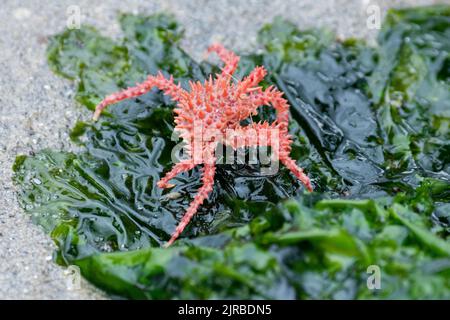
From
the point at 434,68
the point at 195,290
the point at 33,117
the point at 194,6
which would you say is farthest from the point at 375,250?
the point at 194,6

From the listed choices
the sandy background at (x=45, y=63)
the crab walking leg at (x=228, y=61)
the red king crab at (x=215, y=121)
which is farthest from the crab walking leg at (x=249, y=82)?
the sandy background at (x=45, y=63)

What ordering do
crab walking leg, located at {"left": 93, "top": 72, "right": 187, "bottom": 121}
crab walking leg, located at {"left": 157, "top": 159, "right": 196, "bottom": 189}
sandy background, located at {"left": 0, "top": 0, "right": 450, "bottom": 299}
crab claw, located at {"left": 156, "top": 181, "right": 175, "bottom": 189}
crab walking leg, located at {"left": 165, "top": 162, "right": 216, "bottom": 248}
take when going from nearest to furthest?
1. sandy background, located at {"left": 0, "top": 0, "right": 450, "bottom": 299}
2. crab walking leg, located at {"left": 165, "top": 162, "right": 216, "bottom": 248}
3. crab walking leg, located at {"left": 157, "top": 159, "right": 196, "bottom": 189}
4. crab claw, located at {"left": 156, "top": 181, "right": 175, "bottom": 189}
5. crab walking leg, located at {"left": 93, "top": 72, "right": 187, "bottom": 121}

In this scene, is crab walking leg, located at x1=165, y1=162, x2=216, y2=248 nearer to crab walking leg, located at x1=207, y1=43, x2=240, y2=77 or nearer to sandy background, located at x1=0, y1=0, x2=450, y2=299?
sandy background, located at x1=0, y1=0, x2=450, y2=299

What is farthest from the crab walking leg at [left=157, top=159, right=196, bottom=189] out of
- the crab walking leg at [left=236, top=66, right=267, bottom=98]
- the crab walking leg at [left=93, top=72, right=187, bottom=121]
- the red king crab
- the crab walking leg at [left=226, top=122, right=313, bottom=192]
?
the crab walking leg at [left=236, top=66, right=267, bottom=98]

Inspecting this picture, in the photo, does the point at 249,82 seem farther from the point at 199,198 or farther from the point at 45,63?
the point at 45,63

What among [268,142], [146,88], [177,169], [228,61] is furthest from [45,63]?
[268,142]
